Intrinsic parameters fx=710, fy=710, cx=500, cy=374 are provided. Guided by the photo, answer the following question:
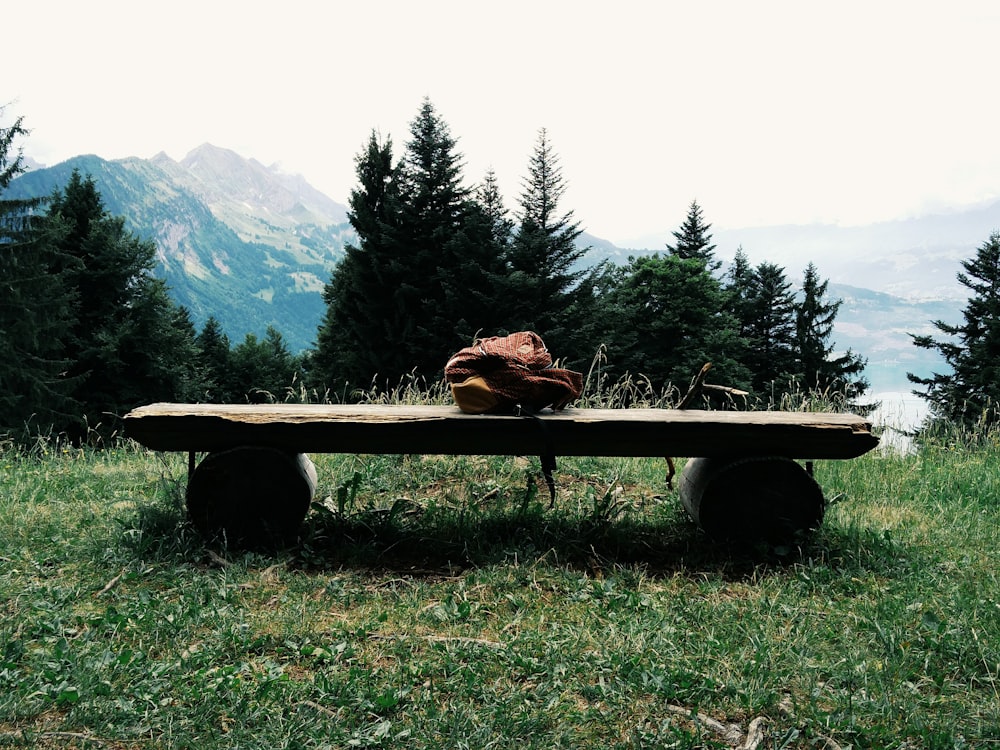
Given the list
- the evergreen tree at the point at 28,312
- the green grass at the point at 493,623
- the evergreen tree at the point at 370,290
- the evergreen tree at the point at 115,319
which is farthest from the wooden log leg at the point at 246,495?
the evergreen tree at the point at 370,290

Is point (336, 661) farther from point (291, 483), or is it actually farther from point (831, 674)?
point (831, 674)

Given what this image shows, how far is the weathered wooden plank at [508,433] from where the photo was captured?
11.9 feet

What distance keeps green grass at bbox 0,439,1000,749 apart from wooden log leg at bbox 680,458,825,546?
11cm

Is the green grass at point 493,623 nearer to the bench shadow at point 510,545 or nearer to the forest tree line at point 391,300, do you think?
the bench shadow at point 510,545

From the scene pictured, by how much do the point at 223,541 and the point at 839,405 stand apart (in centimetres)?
564

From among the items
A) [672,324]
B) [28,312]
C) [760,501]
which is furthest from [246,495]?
[672,324]

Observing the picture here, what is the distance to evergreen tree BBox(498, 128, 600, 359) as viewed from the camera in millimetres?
30281

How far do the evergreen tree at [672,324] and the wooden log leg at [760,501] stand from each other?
94.4 feet

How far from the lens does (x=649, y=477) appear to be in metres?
4.94

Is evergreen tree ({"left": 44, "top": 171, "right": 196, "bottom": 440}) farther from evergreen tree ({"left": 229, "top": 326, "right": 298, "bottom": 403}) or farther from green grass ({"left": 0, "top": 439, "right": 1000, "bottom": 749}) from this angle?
green grass ({"left": 0, "top": 439, "right": 1000, "bottom": 749})

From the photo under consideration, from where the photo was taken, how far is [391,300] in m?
31.4

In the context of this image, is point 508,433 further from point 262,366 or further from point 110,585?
point 262,366

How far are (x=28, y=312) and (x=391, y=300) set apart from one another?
1365 centimetres

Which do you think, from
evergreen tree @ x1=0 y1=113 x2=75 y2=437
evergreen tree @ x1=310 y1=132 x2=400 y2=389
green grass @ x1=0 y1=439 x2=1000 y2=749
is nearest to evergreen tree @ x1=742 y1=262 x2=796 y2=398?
evergreen tree @ x1=310 y1=132 x2=400 y2=389
